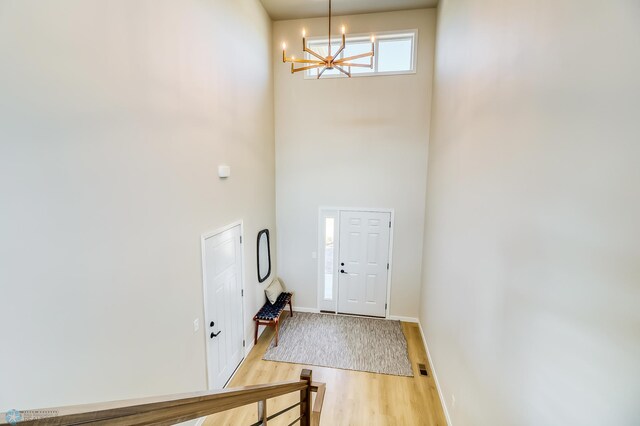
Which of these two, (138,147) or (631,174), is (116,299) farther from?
(631,174)

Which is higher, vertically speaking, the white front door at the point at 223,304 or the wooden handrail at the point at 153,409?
the wooden handrail at the point at 153,409

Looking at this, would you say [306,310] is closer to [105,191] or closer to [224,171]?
[224,171]

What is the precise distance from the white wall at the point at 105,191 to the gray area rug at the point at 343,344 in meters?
1.81

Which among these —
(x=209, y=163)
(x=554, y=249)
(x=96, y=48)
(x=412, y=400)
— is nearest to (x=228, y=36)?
(x=209, y=163)

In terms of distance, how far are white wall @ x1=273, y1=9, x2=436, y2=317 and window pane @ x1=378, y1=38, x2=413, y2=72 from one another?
19 cm

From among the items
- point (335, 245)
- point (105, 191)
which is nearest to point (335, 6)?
point (335, 245)

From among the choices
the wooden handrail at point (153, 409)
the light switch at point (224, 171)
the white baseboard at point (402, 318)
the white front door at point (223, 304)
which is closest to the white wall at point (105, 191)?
the light switch at point (224, 171)

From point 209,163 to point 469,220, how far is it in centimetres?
286

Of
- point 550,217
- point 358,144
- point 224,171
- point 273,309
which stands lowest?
point 273,309

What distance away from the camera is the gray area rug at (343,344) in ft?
14.3

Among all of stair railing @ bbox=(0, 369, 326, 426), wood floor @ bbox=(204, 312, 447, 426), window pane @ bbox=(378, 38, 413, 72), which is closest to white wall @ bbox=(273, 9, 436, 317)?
window pane @ bbox=(378, 38, 413, 72)

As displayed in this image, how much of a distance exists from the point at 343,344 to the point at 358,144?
11.7 feet

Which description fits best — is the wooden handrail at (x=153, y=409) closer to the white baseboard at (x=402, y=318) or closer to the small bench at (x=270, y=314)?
the small bench at (x=270, y=314)

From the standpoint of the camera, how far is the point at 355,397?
371 cm
